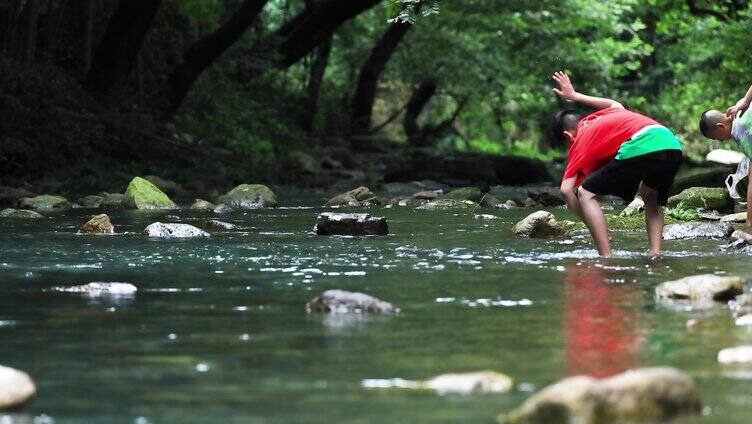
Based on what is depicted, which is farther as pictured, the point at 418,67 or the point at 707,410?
Answer: the point at 418,67

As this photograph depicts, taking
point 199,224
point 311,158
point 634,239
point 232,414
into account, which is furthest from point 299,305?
point 311,158

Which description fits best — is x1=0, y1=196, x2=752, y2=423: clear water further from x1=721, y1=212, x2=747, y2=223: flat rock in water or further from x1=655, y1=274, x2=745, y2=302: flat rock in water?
x1=721, y1=212, x2=747, y2=223: flat rock in water

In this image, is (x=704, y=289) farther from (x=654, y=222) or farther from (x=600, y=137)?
(x=654, y=222)

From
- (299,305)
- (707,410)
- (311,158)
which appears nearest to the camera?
Answer: (707,410)

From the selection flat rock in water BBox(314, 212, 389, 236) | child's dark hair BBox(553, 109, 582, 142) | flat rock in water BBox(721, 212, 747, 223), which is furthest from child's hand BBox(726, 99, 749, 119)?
flat rock in water BBox(314, 212, 389, 236)

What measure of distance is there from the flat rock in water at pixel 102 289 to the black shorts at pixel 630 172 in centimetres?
367

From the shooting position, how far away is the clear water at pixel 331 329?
434cm

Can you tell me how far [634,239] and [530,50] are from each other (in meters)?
23.5

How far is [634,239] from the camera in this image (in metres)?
11.6

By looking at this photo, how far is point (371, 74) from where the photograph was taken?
35688mm

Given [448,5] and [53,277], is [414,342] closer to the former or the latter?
[53,277]

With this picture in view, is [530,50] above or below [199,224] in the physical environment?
above

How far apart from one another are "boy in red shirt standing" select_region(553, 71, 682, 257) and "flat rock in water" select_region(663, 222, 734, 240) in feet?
6.13

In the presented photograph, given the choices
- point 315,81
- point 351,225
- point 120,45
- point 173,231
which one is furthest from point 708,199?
point 315,81
